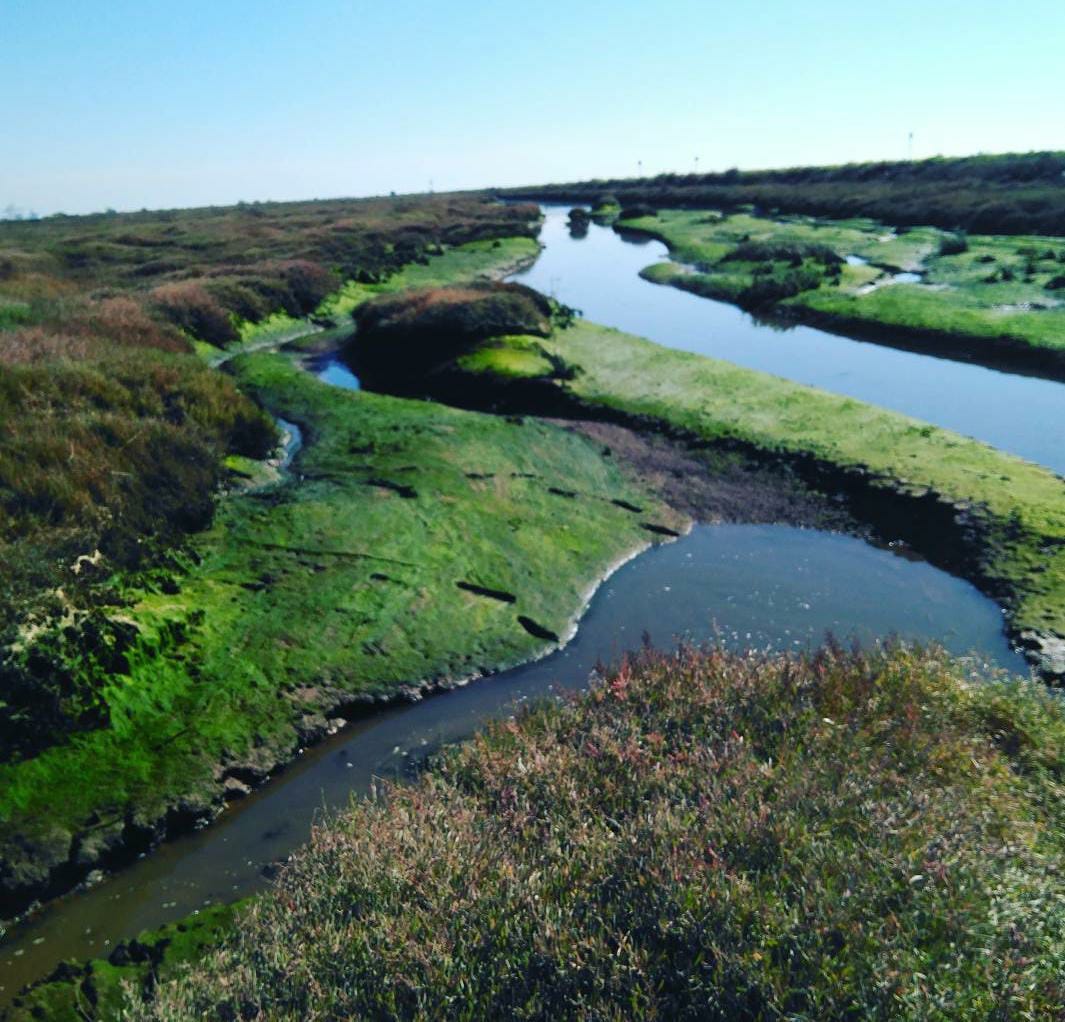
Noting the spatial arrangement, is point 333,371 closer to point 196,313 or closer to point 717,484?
point 196,313

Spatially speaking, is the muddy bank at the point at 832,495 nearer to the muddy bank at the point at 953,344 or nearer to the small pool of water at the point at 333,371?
the small pool of water at the point at 333,371

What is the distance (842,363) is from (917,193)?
5758 cm

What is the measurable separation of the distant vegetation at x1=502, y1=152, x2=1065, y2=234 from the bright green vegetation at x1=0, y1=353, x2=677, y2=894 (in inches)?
1959

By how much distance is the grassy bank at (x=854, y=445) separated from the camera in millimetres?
13195

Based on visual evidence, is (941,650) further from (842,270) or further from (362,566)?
(842,270)

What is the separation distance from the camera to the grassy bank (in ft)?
43.3

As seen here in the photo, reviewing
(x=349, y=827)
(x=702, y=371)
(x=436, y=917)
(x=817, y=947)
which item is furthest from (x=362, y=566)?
(x=702, y=371)

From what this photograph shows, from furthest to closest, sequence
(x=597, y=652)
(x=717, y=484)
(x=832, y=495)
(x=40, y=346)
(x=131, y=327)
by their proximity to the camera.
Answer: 1. (x=131, y=327)
2. (x=40, y=346)
3. (x=717, y=484)
4. (x=832, y=495)
5. (x=597, y=652)

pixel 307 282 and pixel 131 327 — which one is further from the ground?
pixel 307 282

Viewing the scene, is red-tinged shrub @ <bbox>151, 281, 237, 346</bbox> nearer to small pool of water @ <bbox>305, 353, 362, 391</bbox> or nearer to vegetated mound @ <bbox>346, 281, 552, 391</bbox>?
small pool of water @ <bbox>305, 353, 362, 391</bbox>

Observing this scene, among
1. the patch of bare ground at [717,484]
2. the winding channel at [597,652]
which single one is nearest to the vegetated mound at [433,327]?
the patch of bare ground at [717,484]

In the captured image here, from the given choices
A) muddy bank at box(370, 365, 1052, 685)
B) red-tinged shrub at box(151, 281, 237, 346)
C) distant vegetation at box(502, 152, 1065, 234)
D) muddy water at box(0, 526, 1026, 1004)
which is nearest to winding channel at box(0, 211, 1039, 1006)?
muddy water at box(0, 526, 1026, 1004)

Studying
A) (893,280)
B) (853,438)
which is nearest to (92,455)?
(853,438)

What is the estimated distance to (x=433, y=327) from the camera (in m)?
27.0
